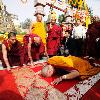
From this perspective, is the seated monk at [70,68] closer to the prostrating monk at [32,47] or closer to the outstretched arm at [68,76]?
the outstretched arm at [68,76]

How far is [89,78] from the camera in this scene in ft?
10.8

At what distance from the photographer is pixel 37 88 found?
3.20 meters

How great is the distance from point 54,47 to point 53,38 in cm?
25

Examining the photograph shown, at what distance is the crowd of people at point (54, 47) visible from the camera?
370 cm

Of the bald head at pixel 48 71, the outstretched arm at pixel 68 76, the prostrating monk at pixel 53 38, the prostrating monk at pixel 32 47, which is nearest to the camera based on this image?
the outstretched arm at pixel 68 76

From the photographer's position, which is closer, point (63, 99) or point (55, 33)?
point (63, 99)

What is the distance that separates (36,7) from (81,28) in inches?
111

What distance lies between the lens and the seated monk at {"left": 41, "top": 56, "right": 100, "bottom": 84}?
3.39 m

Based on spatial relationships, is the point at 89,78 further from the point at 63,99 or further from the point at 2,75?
the point at 2,75

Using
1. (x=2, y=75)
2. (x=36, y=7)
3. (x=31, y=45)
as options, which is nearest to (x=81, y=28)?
(x=31, y=45)

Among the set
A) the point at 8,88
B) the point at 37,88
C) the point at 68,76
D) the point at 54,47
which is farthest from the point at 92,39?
the point at 8,88

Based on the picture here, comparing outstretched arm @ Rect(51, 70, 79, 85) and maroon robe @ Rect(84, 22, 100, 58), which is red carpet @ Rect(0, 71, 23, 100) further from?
maroon robe @ Rect(84, 22, 100, 58)

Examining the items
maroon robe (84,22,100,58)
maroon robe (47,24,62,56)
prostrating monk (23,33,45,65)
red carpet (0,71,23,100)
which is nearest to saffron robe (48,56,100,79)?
red carpet (0,71,23,100)

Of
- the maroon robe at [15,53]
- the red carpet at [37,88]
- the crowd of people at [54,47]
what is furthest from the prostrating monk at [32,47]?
the red carpet at [37,88]
